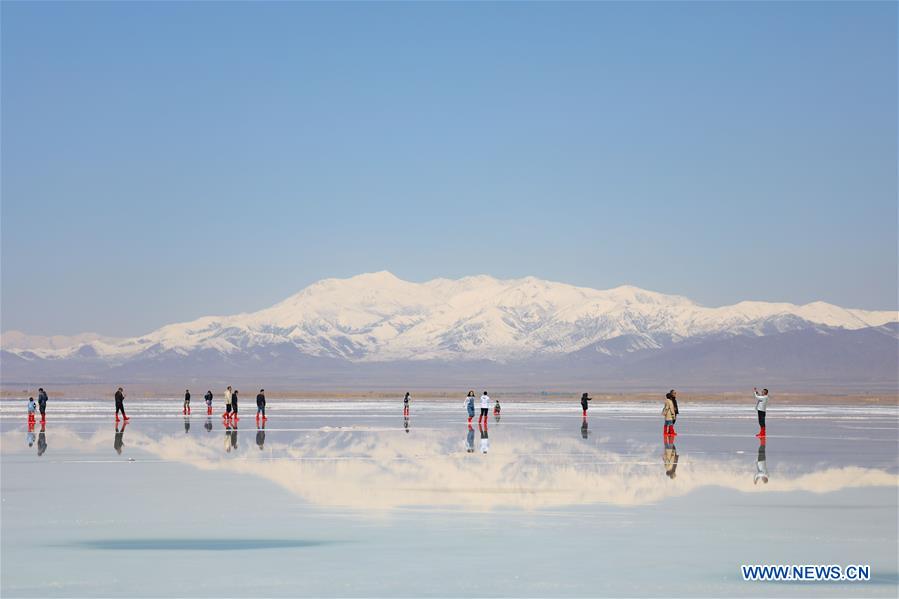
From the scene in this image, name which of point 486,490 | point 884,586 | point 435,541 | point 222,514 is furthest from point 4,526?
point 884,586

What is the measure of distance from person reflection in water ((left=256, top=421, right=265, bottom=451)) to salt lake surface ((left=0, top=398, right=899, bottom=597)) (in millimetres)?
479

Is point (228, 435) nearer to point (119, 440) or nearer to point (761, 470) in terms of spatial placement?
point (119, 440)

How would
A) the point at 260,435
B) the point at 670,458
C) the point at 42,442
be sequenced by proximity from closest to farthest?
the point at 670,458 → the point at 42,442 → the point at 260,435

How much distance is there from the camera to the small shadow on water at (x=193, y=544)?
60.5 feet

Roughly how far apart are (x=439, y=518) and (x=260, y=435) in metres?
25.4

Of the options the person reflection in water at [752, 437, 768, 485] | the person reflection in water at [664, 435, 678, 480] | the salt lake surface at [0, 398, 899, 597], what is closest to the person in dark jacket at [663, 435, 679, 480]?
the person reflection in water at [664, 435, 678, 480]

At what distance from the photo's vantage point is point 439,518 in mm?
21453

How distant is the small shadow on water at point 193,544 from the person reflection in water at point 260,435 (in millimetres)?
18932

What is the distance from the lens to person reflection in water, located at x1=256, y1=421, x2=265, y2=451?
1590 inches

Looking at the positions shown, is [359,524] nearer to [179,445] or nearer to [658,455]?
[658,455]

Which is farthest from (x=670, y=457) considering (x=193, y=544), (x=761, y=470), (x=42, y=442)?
(x=42, y=442)

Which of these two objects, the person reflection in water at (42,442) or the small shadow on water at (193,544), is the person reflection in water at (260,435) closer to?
the person reflection in water at (42,442)

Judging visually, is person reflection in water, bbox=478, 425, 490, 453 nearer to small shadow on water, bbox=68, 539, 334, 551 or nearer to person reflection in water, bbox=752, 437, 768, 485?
person reflection in water, bbox=752, 437, 768, 485

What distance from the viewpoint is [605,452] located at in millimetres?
36844
